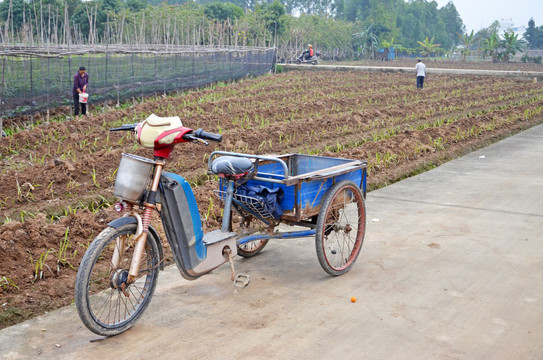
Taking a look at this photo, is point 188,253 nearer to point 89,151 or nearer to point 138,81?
point 89,151

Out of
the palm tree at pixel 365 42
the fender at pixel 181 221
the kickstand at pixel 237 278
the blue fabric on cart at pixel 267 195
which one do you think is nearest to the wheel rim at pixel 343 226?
the blue fabric on cart at pixel 267 195

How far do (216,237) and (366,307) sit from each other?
4.16 feet

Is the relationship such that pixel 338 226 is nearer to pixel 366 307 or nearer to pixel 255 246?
pixel 255 246

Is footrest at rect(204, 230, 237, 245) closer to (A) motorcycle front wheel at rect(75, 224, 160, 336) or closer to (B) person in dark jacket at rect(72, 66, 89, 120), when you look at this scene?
(A) motorcycle front wheel at rect(75, 224, 160, 336)

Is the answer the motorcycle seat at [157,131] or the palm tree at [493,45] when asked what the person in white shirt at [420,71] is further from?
the palm tree at [493,45]

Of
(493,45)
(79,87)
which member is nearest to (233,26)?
(493,45)

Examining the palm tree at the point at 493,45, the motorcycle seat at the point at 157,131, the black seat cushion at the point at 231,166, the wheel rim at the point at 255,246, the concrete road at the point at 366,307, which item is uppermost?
→ the palm tree at the point at 493,45

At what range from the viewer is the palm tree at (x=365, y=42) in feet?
216

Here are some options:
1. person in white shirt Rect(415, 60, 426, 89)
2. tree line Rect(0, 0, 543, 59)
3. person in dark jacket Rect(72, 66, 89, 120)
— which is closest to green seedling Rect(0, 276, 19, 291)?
person in dark jacket Rect(72, 66, 89, 120)

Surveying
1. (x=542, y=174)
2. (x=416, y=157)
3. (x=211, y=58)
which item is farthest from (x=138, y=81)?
(x=542, y=174)

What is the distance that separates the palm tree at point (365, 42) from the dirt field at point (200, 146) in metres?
42.3

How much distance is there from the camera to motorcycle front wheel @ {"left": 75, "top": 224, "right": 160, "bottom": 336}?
3.98 meters

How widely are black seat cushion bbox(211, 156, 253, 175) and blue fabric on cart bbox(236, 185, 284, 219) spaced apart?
257mm

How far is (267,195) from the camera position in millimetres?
5195
